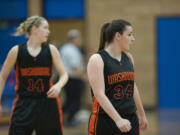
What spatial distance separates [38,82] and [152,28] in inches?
232

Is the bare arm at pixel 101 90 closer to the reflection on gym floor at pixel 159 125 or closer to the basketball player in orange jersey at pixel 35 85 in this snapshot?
the basketball player in orange jersey at pixel 35 85

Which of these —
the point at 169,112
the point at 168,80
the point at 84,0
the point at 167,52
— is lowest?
the point at 169,112

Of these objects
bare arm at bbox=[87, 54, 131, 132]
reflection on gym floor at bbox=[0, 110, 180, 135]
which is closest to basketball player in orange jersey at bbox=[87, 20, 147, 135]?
bare arm at bbox=[87, 54, 131, 132]

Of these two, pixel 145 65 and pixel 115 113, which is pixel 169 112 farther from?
pixel 115 113

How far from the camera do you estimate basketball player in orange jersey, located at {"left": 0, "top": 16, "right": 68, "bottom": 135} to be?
13.1 ft

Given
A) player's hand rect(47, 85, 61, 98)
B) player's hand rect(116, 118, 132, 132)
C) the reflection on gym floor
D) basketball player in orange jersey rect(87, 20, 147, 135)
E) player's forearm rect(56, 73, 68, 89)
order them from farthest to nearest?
the reflection on gym floor, player's forearm rect(56, 73, 68, 89), player's hand rect(47, 85, 61, 98), basketball player in orange jersey rect(87, 20, 147, 135), player's hand rect(116, 118, 132, 132)

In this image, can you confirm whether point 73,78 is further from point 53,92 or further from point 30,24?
point 53,92

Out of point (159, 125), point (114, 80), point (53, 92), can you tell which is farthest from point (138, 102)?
point (159, 125)

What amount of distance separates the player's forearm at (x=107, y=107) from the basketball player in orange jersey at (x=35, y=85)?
99cm

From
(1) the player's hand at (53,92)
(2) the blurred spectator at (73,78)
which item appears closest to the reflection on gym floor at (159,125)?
(2) the blurred spectator at (73,78)

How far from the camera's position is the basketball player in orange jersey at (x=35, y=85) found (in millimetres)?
3994

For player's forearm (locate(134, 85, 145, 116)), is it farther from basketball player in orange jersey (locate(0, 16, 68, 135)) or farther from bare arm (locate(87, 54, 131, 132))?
basketball player in orange jersey (locate(0, 16, 68, 135))

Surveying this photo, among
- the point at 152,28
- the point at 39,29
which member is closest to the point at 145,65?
the point at 152,28

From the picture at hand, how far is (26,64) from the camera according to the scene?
405cm
